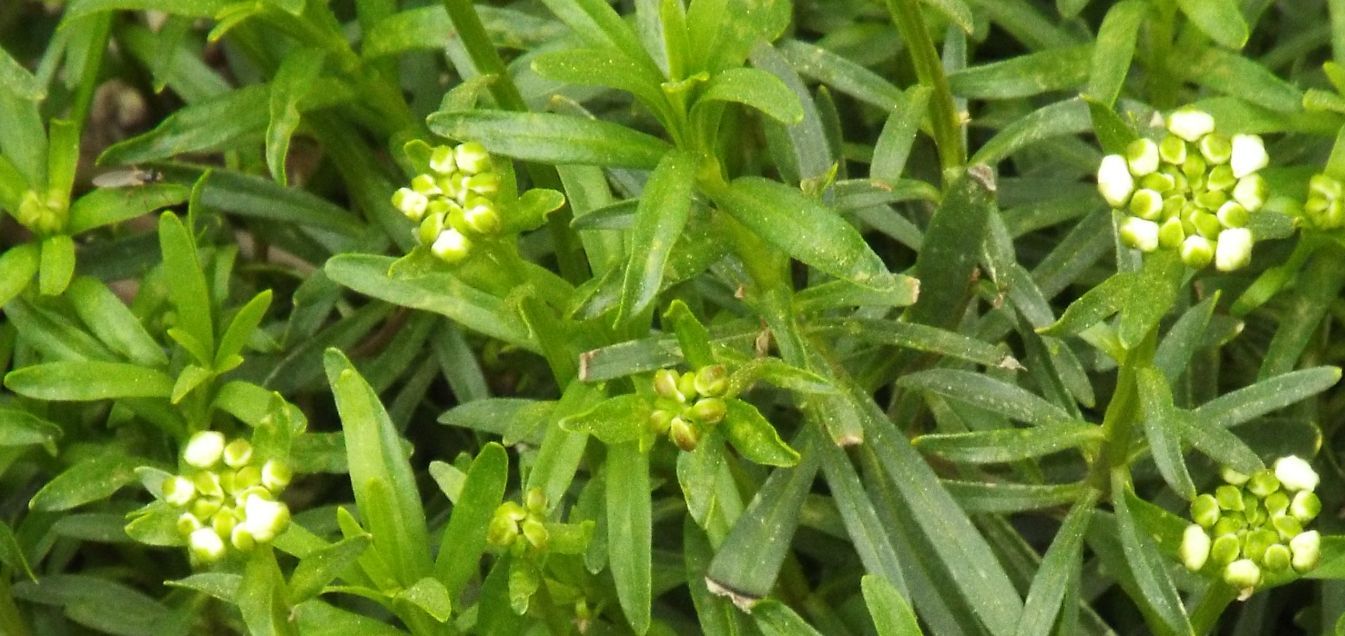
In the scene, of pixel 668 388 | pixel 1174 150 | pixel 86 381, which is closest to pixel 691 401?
pixel 668 388

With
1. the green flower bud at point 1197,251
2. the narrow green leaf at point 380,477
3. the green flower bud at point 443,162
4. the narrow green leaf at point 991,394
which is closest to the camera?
the green flower bud at point 1197,251

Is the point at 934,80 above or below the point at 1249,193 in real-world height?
below

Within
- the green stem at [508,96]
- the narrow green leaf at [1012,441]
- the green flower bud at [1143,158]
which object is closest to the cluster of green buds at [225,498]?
the green stem at [508,96]

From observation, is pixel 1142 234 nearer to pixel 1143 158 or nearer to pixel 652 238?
pixel 1143 158

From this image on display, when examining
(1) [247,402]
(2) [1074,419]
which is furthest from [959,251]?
(1) [247,402]

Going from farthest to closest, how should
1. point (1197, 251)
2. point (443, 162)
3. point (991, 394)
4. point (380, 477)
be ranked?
point (991, 394)
point (380, 477)
point (443, 162)
point (1197, 251)

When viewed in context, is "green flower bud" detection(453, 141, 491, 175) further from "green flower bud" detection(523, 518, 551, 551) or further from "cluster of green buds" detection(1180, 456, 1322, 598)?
"cluster of green buds" detection(1180, 456, 1322, 598)

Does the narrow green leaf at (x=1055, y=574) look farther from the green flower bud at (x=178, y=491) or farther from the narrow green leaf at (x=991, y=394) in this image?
the green flower bud at (x=178, y=491)
